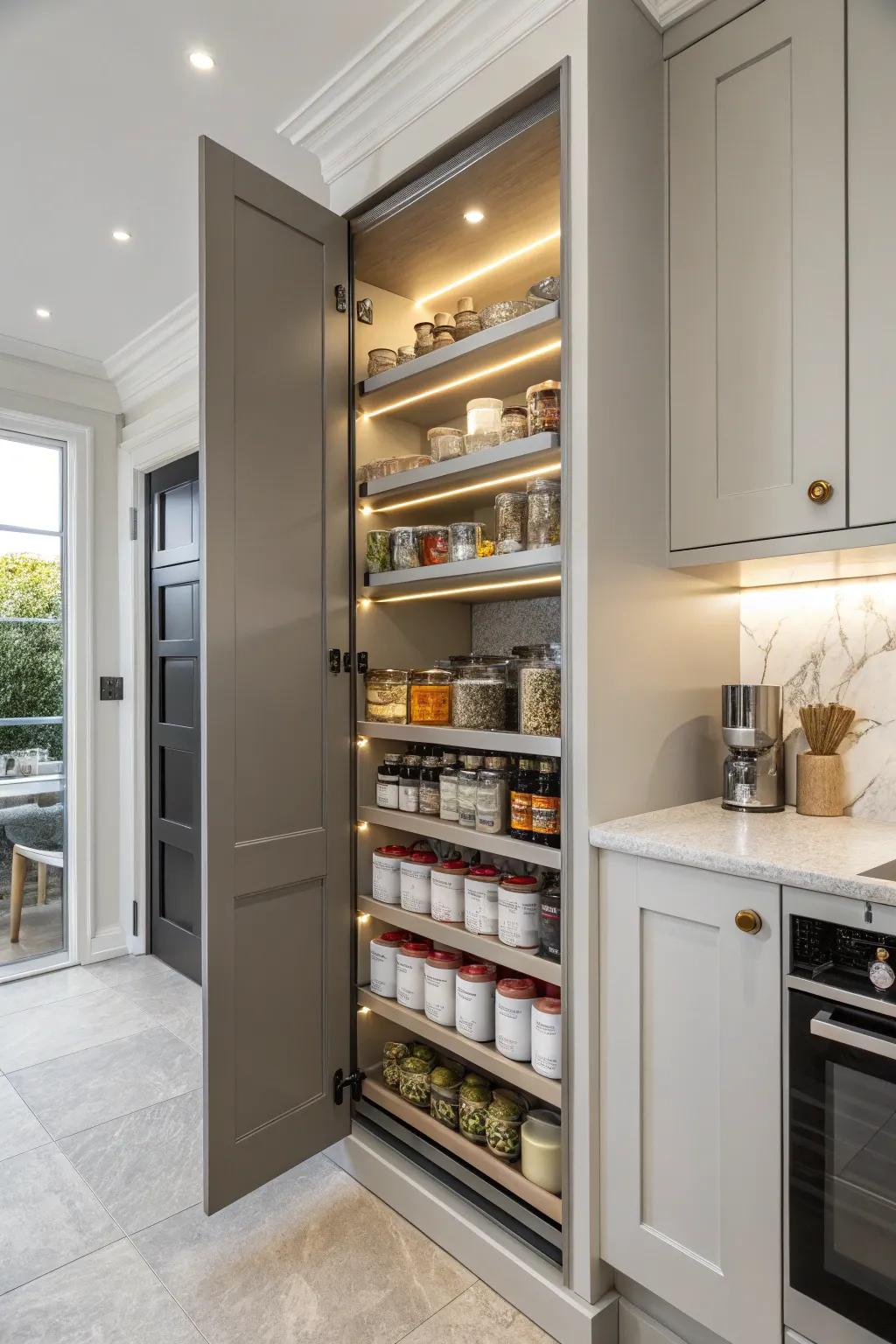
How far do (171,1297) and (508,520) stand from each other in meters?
1.79

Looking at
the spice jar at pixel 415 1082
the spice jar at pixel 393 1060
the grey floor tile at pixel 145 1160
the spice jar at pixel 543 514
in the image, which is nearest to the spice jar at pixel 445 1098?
the spice jar at pixel 415 1082

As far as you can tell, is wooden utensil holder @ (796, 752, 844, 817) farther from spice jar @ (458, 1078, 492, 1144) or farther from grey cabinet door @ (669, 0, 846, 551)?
spice jar @ (458, 1078, 492, 1144)

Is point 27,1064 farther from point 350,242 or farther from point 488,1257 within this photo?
point 350,242

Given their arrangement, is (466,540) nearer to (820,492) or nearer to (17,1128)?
(820,492)

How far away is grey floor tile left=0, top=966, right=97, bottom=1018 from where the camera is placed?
3094 mm

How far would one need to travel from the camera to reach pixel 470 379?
73.3 inches

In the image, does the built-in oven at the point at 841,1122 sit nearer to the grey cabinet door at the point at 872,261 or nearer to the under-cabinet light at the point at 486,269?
the grey cabinet door at the point at 872,261

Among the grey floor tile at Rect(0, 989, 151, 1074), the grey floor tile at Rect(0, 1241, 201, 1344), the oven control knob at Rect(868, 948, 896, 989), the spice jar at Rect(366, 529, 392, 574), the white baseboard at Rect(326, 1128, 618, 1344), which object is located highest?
the spice jar at Rect(366, 529, 392, 574)

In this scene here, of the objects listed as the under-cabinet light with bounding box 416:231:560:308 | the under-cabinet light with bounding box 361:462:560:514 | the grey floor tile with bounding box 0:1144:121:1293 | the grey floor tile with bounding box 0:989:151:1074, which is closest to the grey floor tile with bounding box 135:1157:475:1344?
the grey floor tile with bounding box 0:1144:121:1293

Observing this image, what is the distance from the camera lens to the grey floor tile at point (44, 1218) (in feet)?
5.60

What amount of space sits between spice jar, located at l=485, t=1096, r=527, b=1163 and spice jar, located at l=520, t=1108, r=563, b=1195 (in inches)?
1.6

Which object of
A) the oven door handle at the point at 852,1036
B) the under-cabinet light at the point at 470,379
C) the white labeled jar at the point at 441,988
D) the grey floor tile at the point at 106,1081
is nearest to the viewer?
the oven door handle at the point at 852,1036

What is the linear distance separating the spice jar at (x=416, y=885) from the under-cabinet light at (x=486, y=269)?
1.55 metres

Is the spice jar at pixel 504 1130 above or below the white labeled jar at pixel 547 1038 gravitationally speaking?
below
